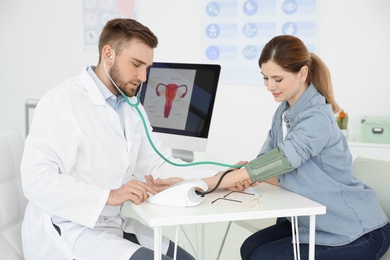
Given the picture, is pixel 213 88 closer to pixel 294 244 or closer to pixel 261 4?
pixel 294 244

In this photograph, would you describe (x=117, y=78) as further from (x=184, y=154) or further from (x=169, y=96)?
(x=184, y=154)

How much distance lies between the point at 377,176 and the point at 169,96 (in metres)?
1.00

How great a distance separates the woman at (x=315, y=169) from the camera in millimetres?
1718

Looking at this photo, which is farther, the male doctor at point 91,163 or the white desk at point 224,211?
the male doctor at point 91,163

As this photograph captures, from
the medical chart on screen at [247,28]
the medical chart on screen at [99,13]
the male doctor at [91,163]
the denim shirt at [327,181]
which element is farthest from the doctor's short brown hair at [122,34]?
the medical chart on screen at [99,13]

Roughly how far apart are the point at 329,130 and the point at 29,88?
3556 mm

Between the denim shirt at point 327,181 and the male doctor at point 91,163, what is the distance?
0.20 meters

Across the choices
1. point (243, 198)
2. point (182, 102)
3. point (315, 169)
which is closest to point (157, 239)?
point (243, 198)

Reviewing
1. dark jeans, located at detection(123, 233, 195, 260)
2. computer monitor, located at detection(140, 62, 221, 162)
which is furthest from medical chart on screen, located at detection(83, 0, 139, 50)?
dark jeans, located at detection(123, 233, 195, 260)

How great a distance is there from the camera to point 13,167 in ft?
5.96

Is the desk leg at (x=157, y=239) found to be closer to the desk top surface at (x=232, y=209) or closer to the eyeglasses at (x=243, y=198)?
the desk top surface at (x=232, y=209)

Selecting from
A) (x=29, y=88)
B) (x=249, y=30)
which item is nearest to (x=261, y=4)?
(x=249, y=30)

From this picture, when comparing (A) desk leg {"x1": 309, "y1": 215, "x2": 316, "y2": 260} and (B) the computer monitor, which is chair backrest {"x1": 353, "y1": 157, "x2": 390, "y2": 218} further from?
(B) the computer monitor

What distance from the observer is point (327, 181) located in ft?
5.76
